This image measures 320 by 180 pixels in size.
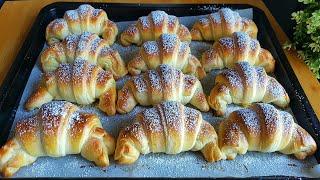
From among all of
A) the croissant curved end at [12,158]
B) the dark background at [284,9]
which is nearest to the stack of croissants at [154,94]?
the croissant curved end at [12,158]

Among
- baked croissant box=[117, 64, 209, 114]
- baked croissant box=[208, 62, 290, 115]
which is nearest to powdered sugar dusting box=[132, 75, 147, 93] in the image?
baked croissant box=[117, 64, 209, 114]

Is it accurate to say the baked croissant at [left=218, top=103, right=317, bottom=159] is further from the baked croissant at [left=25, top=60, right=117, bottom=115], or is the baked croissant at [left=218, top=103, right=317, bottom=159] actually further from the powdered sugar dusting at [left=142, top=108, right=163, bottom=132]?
the baked croissant at [left=25, top=60, right=117, bottom=115]

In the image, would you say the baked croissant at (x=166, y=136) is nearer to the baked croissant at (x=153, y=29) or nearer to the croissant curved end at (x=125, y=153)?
the croissant curved end at (x=125, y=153)

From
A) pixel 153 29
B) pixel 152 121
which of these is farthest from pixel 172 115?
pixel 153 29

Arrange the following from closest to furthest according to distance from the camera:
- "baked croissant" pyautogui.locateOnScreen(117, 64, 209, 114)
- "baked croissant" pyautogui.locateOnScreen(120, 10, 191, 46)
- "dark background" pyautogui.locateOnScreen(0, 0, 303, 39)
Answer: "baked croissant" pyautogui.locateOnScreen(117, 64, 209, 114) < "baked croissant" pyautogui.locateOnScreen(120, 10, 191, 46) < "dark background" pyautogui.locateOnScreen(0, 0, 303, 39)

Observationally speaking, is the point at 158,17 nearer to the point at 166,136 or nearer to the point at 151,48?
the point at 151,48

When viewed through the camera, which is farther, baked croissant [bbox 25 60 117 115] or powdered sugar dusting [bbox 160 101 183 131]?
baked croissant [bbox 25 60 117 115]
